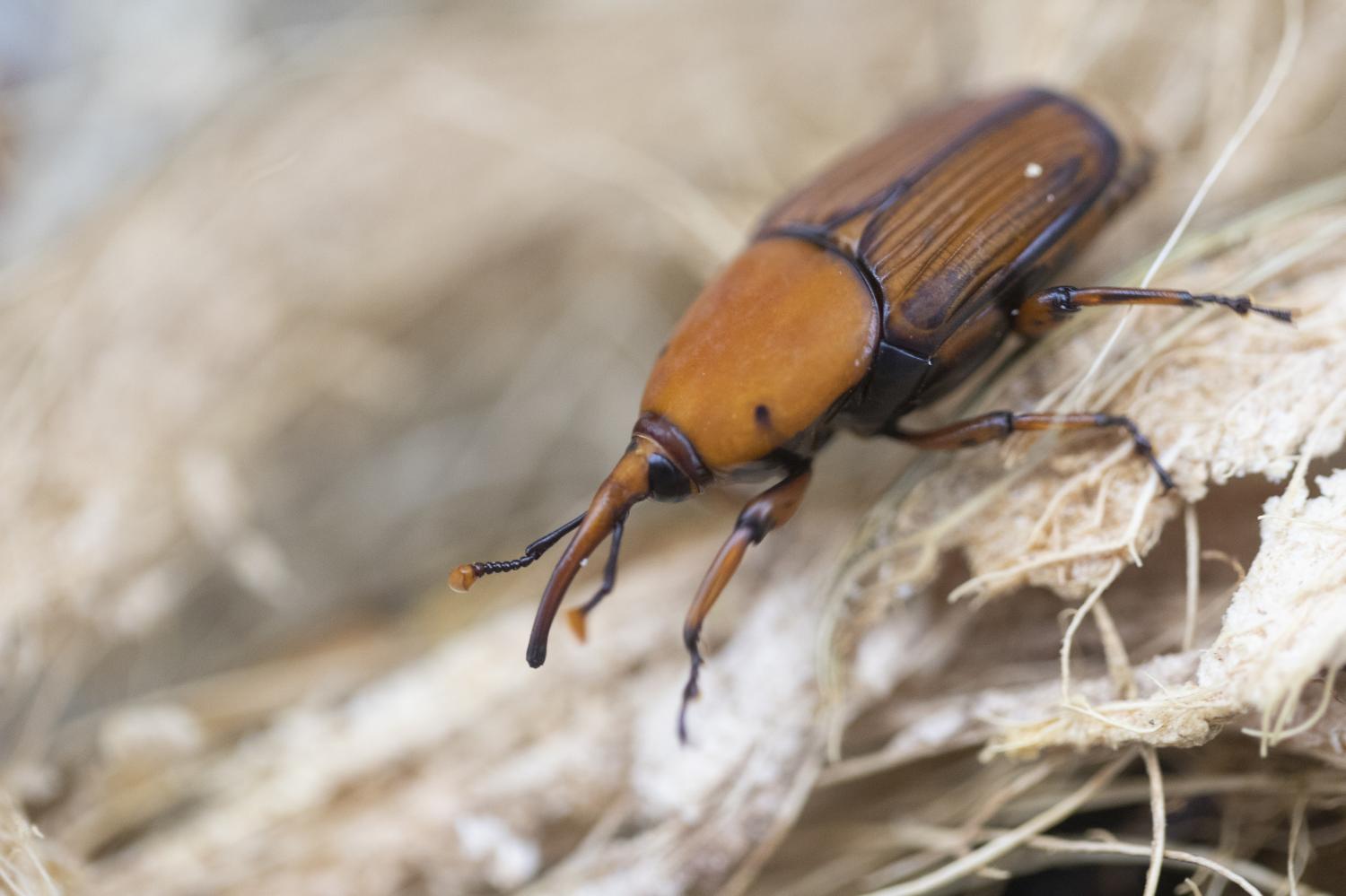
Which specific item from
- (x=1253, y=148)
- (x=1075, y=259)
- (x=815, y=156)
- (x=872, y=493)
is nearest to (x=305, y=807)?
(x=872, y=493)

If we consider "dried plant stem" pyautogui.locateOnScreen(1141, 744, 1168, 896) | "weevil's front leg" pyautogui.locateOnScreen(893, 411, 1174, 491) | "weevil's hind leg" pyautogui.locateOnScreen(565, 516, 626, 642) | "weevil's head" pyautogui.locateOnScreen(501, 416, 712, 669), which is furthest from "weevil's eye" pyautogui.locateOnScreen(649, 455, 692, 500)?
Result: "dried plant stem" pyautogui.locateOnScreen(1141, 744, 1168, 896)

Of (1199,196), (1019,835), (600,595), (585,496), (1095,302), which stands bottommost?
(1019,835)

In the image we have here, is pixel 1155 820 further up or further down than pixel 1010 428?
further down

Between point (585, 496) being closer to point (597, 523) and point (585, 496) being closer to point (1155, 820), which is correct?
point (597, 523)

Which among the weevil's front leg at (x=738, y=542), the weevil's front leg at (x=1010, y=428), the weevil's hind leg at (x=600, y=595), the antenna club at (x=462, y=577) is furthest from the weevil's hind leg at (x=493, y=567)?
the weevil's front leg at (x=1010, y=428)

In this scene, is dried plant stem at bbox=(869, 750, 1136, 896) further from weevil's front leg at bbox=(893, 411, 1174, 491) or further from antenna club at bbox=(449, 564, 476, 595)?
antenna club at bbox=(449, 564, 476, 595)

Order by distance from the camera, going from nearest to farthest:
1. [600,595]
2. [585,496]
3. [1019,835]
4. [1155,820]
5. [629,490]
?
1. [1155,820]
2. [1019,835]
3. [629,490]
4. [600,595]
5. [585,496]

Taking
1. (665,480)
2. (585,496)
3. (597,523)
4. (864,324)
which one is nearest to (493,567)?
(597,523)
